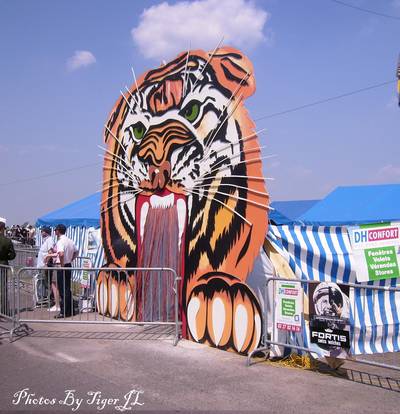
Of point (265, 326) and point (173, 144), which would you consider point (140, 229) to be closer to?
point (173, 144)

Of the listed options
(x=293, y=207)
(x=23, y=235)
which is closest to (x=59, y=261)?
(x=293, y=207)

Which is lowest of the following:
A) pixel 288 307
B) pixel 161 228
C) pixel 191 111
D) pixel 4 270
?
pixel 288 307

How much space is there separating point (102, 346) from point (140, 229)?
235cm

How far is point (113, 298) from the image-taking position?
9.45 metres

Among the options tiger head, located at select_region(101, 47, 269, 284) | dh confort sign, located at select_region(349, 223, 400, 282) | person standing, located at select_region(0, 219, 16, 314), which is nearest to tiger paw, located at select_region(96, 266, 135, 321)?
tiger head, located at select_region(101, 47, 269, 284)

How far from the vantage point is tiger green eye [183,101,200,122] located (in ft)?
24.9

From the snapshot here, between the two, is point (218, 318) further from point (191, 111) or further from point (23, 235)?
point (23, 235)

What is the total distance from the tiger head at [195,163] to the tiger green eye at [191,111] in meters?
→ 0.02

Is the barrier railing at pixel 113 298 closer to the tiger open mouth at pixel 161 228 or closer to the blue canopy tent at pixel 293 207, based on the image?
the tiger open mouth at pixel 161 228

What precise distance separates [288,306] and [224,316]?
116 cm

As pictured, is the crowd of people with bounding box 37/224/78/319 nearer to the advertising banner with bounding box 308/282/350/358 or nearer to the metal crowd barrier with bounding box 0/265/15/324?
the metal crowd barrier with bounding box 0/265/15/324

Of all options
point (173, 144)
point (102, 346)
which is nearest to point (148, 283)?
point (102, 346)

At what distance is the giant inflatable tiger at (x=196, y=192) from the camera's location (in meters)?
6.84

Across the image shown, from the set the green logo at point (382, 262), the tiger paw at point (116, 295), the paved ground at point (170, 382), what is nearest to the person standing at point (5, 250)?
the tiger paw at point (116, 295)
